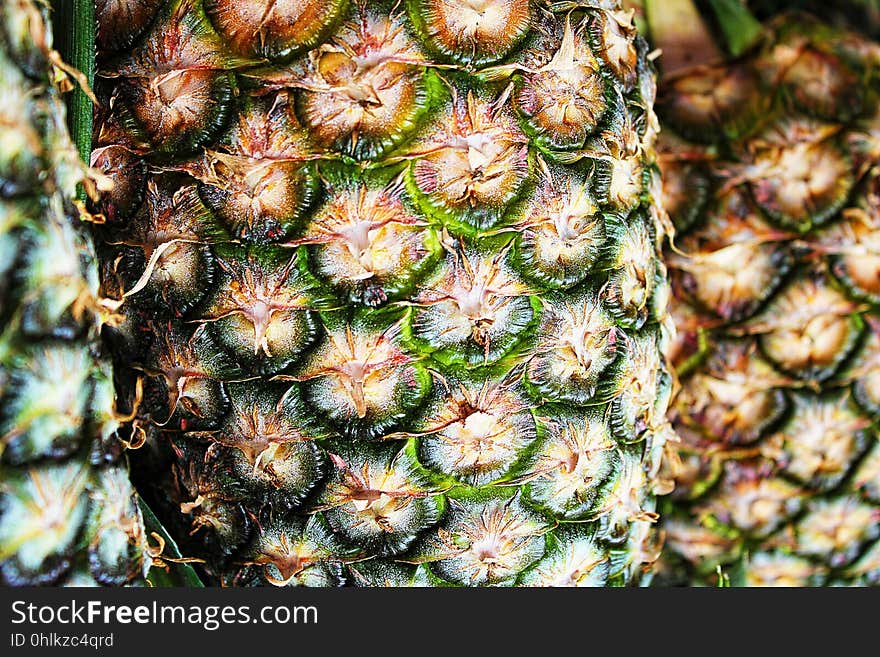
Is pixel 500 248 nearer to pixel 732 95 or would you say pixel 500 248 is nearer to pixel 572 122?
pixel 572 122

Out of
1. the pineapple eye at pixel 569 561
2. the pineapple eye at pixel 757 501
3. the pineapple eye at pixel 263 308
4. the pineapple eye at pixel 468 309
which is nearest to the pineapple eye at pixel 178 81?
the pineapple eye at pixel 263 308

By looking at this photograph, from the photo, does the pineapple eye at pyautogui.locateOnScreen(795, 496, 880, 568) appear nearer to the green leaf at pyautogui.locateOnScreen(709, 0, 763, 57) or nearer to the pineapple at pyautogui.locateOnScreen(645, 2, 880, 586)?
the pineapple at pyautogui.locateOnScreen(645, 2, 880, 586)

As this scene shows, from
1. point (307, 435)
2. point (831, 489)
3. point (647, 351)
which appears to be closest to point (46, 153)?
point (307, 435)

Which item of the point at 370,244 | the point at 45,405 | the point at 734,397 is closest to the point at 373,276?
the point at 370,244

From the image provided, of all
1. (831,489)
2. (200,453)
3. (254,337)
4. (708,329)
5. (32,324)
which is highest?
(32,324)

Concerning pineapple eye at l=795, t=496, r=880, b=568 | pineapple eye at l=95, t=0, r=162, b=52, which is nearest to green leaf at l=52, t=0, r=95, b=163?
pineapple eye at l=95, t=0, r=162, b=52

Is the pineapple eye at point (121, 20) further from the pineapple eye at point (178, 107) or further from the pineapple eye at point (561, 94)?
the pineapple eye at point (561, 94)
